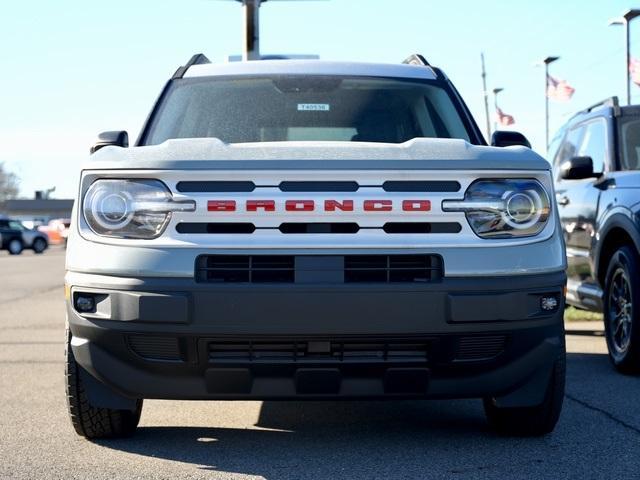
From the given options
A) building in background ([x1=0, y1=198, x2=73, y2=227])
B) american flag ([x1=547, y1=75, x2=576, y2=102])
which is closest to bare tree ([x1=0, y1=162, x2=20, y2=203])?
building in background ([x1=0, y1=198, x2=73, y2=227])

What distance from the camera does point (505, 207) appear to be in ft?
14.8

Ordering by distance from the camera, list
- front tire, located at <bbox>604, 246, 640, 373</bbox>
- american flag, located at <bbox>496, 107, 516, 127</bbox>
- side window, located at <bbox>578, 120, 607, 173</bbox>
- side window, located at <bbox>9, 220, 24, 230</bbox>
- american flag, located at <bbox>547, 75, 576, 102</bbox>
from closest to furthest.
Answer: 1. front tire, located at <bbox>604, 246, 640, 373</bbox>
2. side window, located at <bbox>578, 120, 607, 173</bbox>
3. american flag, located at <bbox>547, 75, 576, 102</bbox>
4. american flag, located at <bbox>496, 107, 516, 127</bbox>
5. side window, located at <bbox>9, 220, 24, 230</bbox>

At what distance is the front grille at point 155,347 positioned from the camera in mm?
4434

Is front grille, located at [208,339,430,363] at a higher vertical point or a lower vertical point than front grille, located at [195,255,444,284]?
lower

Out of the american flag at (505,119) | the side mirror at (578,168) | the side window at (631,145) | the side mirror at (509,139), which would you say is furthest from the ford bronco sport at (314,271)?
the american flag at (505,119)

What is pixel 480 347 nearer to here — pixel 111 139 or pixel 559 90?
pixel 111 139

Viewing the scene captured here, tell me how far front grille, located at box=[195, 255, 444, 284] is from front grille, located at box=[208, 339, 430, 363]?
0.26 metres

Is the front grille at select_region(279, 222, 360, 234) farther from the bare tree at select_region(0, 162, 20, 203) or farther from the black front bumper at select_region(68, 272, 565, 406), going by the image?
the bare tree at select_region(0, 162, 20, 203)

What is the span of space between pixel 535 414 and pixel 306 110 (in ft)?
6.60

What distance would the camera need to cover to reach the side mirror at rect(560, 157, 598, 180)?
7859 millimetres

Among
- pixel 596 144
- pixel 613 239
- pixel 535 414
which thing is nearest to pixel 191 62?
pixel 535 414

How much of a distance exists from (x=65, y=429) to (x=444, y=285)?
2.19m

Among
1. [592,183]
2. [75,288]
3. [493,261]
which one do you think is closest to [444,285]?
[493,261]

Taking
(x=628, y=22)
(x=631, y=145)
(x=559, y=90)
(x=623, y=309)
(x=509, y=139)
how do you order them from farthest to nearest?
(x=559, y=90), (x=628, y=22), (x=631, y=145), (x=623, y=309), (x=509, y=139)
